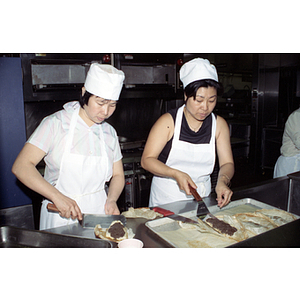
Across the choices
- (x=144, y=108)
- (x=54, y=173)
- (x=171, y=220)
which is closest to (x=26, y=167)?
(x=54, y=173)

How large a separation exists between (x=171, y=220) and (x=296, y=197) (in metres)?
1.12

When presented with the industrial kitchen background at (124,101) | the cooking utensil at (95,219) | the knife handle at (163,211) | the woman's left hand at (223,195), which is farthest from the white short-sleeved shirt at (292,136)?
the cooking utensil at (95,219)

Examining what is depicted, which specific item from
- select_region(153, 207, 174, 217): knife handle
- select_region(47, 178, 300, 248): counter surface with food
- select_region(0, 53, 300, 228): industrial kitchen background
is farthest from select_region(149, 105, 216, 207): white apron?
select_region(0, 53, 300, 228): industrial kitchen background

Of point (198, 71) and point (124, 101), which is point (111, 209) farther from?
point (124, 101)

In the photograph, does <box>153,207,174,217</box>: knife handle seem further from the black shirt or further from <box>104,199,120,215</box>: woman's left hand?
the black shirt

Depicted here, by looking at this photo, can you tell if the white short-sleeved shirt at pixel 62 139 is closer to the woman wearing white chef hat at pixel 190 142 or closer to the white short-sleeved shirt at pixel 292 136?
the woman wearing white chef hat at pixel 190 142

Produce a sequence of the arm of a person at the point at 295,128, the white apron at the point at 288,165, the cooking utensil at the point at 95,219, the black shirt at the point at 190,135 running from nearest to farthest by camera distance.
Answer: the cooking utensil at the point at 95,219 → the black shirt at the point at 190,135 → the arm of a person at the point at 295,128 → the white apron at the point at 288,165

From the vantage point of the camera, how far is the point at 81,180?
5.67 ft

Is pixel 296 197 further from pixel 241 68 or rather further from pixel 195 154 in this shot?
pixel 241 68

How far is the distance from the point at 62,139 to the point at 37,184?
0.31 metres

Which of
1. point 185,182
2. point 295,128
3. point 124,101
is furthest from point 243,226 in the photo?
point 124,101

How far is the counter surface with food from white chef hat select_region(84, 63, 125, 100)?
0.67 m

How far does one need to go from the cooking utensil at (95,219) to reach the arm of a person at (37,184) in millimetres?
28

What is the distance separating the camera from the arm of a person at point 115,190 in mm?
1639
